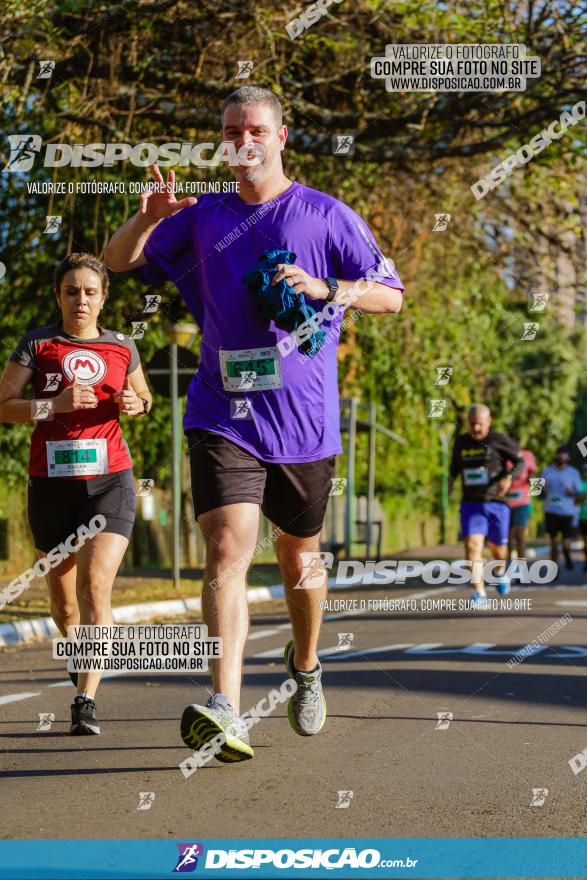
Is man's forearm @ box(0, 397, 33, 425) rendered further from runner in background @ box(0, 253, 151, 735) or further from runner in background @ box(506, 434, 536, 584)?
runner in background @ box(506, 434, 536, 584)

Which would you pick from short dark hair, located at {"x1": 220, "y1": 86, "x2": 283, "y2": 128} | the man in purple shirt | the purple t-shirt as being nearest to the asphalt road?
the man in purple shirt

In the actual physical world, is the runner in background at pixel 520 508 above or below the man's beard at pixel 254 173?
below

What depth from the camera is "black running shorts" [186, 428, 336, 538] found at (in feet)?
15.4

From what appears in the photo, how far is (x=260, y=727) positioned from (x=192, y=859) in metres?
2.39

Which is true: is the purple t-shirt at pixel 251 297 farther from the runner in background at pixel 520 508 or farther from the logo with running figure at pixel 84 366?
the runner in background at pixel 520 508

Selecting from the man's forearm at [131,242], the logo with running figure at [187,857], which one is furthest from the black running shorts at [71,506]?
the logo with running figure at [187,857]

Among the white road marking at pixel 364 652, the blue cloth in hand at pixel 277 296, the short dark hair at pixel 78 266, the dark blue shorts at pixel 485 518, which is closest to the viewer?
the blue cloth in hand at pixel 277 296

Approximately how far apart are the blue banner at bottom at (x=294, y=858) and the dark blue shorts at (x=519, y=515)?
14793 millimetres

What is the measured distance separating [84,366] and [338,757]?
2061mm

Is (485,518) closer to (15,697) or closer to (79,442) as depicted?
(15,697)

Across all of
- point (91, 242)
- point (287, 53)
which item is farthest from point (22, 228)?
point (287, 53)

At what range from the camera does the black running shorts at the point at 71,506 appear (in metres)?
5.90

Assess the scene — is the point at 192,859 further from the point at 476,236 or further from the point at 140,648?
the point at 476,236

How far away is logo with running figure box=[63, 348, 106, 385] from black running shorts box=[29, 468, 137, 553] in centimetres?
43
